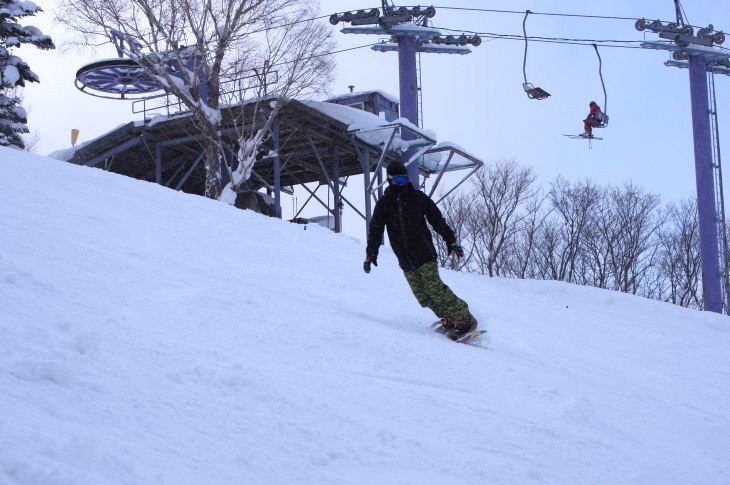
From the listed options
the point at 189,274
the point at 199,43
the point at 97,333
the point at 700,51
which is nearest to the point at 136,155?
the point at 199,43

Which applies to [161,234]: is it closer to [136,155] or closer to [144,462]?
[144,462]

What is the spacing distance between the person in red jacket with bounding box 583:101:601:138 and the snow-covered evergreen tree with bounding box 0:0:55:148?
15.6m

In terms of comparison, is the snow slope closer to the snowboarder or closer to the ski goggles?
the snowboarder

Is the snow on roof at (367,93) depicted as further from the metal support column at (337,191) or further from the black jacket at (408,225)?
the black jacket at (408,225)

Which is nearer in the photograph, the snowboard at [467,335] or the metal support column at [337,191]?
the snowboard at [467,335]

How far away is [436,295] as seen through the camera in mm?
7383

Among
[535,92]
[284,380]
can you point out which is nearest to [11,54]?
[535,92]

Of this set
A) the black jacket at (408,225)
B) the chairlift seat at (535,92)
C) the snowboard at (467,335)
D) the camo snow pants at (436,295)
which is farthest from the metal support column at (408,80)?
the snowboard at (467,335)

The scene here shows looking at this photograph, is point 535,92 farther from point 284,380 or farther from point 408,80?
point 284,380

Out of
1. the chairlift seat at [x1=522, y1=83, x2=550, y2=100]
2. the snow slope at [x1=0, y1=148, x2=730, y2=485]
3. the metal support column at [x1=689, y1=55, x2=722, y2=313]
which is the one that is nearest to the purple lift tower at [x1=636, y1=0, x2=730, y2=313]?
the metal support column at [x1=689, y1=55, x2=722, y2=313]

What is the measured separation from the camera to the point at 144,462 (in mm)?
3279

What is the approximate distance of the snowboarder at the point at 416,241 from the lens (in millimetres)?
7340

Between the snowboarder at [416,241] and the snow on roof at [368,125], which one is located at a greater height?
the snow on roof at [368,125]

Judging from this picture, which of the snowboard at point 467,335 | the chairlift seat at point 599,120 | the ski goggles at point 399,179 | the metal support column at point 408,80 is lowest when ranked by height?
the snowboard at point 467,335
